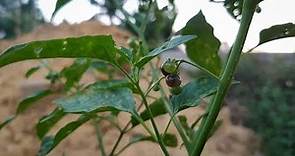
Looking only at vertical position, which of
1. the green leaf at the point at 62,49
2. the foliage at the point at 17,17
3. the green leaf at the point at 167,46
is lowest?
the green leaf at the point at 167,46

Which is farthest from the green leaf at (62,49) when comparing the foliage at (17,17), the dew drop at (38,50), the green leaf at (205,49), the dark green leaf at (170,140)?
the foliage at (17,17)

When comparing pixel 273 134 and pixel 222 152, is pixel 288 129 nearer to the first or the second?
pixel 273 134

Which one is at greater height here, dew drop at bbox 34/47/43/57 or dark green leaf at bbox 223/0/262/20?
dew drop at bbox 34/47/43/57

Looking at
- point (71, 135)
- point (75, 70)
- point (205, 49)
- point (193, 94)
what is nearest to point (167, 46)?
point (193, 94)

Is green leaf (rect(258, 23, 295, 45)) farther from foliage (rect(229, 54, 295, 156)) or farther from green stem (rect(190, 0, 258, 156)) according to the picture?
foliage (rect(229, 54, 295, 156))

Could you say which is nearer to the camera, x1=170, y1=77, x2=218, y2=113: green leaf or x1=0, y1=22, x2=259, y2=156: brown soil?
x1=170, y1=77, x2=218, y2=113: green leaf

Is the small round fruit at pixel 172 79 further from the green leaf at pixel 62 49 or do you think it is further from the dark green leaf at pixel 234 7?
the dark green leaf at pixel 234 7

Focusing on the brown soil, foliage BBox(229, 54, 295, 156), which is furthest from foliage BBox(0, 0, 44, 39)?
foliage BBox(229, 54, 295, 156)
